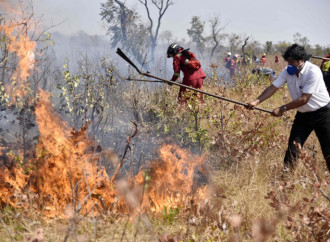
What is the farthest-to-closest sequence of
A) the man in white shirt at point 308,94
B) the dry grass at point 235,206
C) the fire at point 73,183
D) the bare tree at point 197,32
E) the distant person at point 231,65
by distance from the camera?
the bare tree at point 197,32, the distant person at point 231,65, the man in white shirt at point 308,94, the fire at point 73,183, the dry grass at point 235,206

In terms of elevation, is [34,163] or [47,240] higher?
[34,163]

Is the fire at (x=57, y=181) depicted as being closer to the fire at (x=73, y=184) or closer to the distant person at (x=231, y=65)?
the fire at (x=73, y=184)

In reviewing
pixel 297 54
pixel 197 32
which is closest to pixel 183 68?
pixel 297 54

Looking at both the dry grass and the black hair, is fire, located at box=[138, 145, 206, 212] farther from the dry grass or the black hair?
the black hair

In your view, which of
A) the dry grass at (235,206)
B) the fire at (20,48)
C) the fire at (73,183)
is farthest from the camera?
the fire at (20,48)

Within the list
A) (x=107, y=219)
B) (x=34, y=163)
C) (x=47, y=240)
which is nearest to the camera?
(x=47, y=240)

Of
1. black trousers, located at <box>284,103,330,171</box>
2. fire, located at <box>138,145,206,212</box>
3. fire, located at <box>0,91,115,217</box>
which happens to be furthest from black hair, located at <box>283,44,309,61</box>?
fire, located at <box>0,91,115,217</box>

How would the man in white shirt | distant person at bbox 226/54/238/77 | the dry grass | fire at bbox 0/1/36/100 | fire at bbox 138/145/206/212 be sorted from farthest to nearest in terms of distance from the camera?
distant person at bbox 226/54/238/77 → fire at bbox 0/1/36/100 → the man in white shirt → fire at bbox 138/145/206/212 → the dry grass

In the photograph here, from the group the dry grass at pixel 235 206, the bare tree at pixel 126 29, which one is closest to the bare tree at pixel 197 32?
the bare tree at pixel 126 29

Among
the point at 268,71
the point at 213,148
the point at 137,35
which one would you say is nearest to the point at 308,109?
the point at 213,148

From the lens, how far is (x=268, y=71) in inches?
409

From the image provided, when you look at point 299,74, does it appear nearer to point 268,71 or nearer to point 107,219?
point 107,219

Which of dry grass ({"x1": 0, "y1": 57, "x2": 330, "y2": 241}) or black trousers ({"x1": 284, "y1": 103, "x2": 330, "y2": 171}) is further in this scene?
black trousers ({"x1": 284, "y1": 103, "x2": 330, "y2": 171})

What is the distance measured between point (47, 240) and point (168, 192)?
49.8 inches
